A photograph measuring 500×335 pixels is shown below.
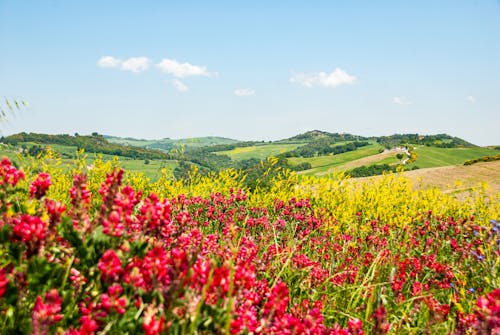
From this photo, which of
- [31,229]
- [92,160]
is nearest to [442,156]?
[92,160]

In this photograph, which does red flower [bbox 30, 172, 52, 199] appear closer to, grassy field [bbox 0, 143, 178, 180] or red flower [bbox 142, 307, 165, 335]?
red flower [bbox 142, 307, 165, 335]

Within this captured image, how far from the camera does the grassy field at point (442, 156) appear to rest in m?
102

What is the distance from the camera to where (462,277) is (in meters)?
4.30

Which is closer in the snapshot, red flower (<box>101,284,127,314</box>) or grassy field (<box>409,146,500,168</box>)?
red flower (<box>101,284,127,314</box>)

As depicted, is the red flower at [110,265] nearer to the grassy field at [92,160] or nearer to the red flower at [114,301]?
the red flower at [114,301]

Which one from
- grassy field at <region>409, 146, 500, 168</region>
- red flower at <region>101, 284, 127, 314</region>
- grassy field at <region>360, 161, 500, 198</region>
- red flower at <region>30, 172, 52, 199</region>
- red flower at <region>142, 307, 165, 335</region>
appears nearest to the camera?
red flower at <region>142, 307, 165, 335</region>

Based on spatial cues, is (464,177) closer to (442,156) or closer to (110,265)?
(110,265)

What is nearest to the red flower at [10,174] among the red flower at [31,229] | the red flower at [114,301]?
the red flower at [31,229]

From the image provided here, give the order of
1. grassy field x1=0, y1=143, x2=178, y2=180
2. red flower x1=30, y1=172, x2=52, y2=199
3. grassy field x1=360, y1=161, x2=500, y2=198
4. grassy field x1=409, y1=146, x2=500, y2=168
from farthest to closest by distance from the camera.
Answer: grassy field x1=409, y1=146, x2=500, y2=168, grassy field x1=360, y1=161, x2=500, y2=198, grassy field x1=0, y1=143, x2=178, y2=180, red flower x1=30, y1=172, x2=52, y2=199

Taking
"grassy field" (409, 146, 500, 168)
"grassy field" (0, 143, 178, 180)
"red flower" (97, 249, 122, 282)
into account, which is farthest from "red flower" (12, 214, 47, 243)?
Answer: "grassy field" (409, 146, 500, 168)

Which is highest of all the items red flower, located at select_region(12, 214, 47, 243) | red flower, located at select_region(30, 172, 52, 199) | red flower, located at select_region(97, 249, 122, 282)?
red flower, located at select_region(30, 172, 52, 199)

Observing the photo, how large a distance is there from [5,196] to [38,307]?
82cm

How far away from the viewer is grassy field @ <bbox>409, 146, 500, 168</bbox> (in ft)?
334

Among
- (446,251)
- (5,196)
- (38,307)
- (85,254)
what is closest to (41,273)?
(85,254)
